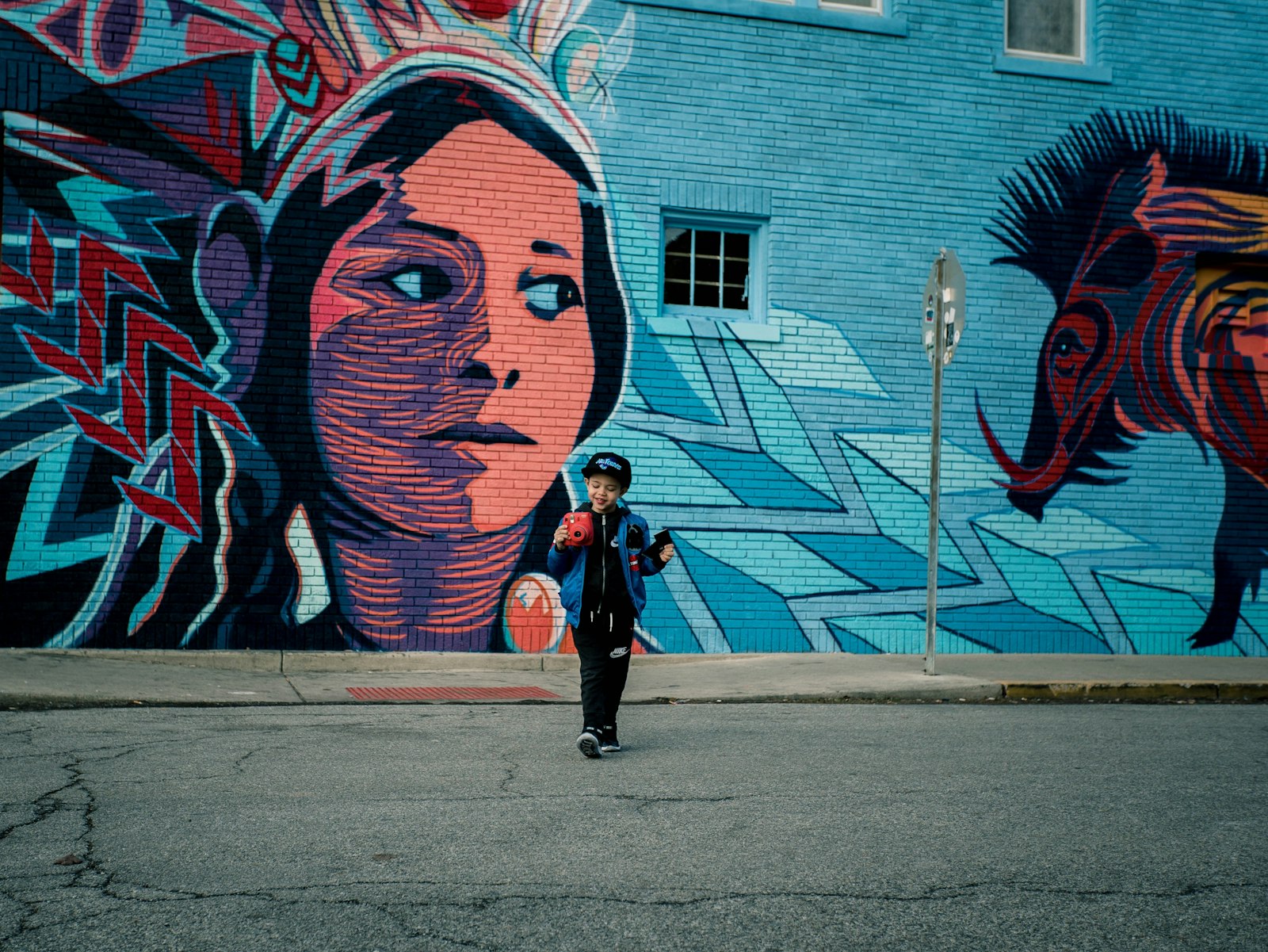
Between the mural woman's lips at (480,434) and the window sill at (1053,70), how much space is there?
19.3 feet

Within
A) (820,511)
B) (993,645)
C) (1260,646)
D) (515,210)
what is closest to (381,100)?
(515,210)

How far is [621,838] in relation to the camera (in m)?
4.61

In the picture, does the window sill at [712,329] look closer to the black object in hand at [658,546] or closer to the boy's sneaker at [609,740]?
the black object in hand at [658,546]

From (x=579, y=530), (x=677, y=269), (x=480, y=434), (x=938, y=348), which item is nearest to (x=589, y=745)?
(x=579, y=530)

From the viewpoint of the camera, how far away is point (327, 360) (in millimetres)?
10383

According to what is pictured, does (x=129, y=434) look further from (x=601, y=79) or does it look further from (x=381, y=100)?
(x=601, y=79)

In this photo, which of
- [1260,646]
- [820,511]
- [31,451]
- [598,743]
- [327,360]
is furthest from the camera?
[1260,646]

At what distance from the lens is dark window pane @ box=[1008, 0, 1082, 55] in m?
12.3

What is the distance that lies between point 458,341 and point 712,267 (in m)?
2.54

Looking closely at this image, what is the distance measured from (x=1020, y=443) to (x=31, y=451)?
875cm

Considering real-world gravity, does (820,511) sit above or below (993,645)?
above

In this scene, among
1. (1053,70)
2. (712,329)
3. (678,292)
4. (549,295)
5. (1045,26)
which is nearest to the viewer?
(549,295)

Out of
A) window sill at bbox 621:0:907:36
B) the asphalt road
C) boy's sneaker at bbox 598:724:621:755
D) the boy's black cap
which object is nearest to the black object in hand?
the boy's black cap

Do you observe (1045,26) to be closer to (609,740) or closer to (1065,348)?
(1065,348)
